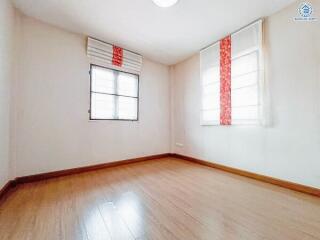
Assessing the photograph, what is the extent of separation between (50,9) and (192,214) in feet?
10.8

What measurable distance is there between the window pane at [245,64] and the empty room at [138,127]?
0.06ft

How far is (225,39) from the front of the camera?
297 centimetres

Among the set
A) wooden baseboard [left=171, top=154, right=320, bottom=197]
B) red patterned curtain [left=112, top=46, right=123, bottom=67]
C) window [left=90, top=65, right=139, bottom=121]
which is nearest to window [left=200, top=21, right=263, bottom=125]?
wooden baseboard [left=171, top=154, right=320, bottom=197]

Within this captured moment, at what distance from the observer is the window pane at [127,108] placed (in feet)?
11.3

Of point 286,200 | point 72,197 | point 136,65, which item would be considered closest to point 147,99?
point 136,65

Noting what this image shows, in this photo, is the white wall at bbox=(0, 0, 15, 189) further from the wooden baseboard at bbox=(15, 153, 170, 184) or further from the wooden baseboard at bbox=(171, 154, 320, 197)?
the wooden baseboard at bbox=(171, 154, 320, 197)

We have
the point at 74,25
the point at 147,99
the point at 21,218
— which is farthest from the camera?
the point at 147,99

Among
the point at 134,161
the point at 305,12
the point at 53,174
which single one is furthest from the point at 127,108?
the point at 305,12

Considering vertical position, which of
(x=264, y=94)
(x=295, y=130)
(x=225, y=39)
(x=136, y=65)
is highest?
(x=225, y=39)

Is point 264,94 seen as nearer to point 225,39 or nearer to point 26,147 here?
point 225,39

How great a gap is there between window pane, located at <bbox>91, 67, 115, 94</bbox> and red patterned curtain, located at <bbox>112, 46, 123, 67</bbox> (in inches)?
8.9

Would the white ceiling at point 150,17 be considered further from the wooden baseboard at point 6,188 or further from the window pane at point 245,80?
the wooden baseboard at point 6,188

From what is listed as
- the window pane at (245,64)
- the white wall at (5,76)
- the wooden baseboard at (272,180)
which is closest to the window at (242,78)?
the window pane at (245,64)

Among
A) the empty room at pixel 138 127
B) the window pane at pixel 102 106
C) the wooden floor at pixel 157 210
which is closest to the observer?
the wooden floor at pixel 157 210
